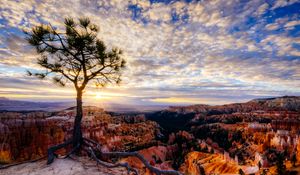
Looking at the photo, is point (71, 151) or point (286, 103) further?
→ point (286, 103)

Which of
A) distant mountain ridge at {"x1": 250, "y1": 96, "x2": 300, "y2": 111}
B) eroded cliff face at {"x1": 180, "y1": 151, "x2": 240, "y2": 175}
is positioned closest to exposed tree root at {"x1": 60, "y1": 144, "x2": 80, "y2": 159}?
eroded cliff face at {"x1": 180, "y1": 151, "x2": 240, "y2": 175}

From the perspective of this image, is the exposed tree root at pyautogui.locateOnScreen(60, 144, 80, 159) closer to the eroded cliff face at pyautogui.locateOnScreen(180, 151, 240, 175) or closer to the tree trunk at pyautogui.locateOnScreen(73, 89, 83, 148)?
the tree trunk at pyautogui.locateOnScreen(73, 89, 83, 148)

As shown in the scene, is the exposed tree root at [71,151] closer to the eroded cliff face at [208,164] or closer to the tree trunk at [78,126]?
the tree trunk at [78,126]

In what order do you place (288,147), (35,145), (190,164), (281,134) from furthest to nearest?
1. (281,134)
2. (288,147)
3. (190,164)
4. (35,145)

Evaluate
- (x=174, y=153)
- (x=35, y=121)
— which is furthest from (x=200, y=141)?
(x=35, y=121)

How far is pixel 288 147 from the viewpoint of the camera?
89750mm

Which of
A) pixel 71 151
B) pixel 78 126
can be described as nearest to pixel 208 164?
pixel 78 126

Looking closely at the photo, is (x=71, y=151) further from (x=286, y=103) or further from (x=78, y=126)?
(x=286, y=103)

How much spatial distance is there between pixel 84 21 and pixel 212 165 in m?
88.5

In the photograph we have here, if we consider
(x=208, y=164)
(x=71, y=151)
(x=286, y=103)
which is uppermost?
(x=71, y=151)

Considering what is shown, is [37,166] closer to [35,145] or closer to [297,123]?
[35,145]

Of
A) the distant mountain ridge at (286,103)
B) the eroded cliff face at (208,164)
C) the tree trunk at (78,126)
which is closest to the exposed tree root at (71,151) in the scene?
the tree trunk at (78,126)

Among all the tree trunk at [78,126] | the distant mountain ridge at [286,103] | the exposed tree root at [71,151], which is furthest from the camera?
the distant mountain ridge at [286,103]

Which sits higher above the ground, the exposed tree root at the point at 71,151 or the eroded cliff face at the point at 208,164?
the exposed tree root at the point at 71,151
